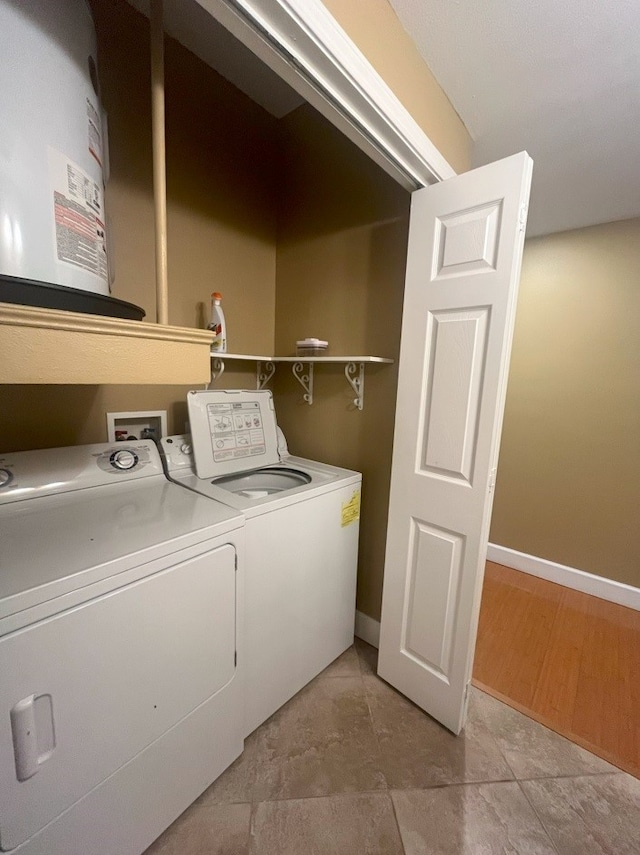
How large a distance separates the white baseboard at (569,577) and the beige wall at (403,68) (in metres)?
2.64

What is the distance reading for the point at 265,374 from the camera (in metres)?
2.22

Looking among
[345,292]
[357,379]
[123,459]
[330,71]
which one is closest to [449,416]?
[357,379]

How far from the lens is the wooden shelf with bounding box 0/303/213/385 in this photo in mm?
619

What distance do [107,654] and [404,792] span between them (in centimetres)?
118

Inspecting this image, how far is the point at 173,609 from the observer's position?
98 cm

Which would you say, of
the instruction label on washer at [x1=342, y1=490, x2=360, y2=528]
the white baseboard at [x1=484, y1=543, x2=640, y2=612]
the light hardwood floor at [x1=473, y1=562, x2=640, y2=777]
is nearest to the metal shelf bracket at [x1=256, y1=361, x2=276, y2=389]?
the instruction label on washer at [x1=342, y1=490, x2=360, y2=528]

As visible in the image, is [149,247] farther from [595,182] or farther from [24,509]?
[595,182]

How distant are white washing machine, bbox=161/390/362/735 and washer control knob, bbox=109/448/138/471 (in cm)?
14

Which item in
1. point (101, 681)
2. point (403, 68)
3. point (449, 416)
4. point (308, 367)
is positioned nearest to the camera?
point (101, 681)

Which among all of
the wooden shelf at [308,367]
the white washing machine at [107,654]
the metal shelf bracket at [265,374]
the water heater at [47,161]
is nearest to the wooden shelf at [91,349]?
the water heater at [47,161]

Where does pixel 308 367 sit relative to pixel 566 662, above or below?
above

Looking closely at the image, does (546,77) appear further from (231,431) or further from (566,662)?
(566,662)

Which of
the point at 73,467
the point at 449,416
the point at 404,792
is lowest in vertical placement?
the point at 404,792

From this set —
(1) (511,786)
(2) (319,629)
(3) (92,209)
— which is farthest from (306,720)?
(3) (92,209)
